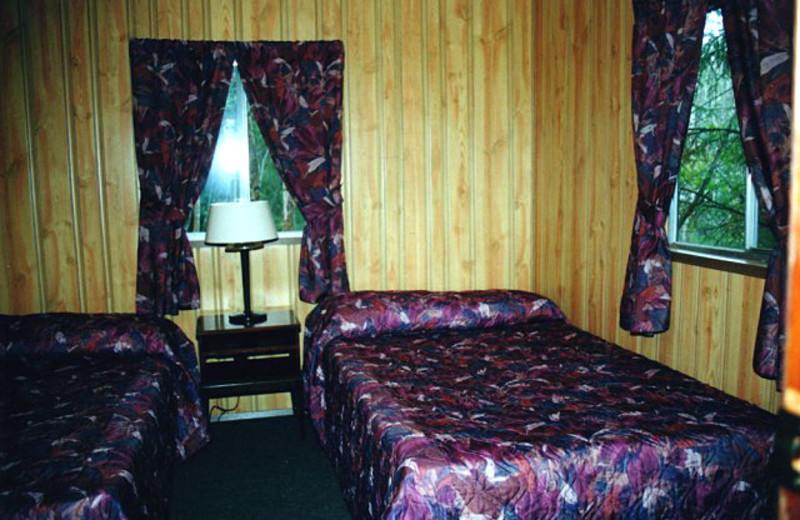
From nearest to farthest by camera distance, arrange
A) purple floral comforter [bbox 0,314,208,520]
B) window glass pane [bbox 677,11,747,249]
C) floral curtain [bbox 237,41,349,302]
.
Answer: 1. purple floral comforter [bbox 0,314,208,520]
2. window glass pane [bbox 677,11,747,249]
3. floral curtain [bbox 237,41,349,302]

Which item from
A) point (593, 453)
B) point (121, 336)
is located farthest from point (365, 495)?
point (121, 336)

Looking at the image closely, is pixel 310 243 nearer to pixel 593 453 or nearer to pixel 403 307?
pixel 403 307

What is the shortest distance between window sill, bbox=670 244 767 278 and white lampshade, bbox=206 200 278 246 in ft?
6.27

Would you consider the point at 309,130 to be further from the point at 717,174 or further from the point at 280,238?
the point at 717,174

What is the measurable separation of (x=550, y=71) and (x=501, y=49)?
1.13 feet

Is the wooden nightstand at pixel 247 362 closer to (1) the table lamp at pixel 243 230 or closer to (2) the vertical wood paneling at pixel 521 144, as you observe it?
(1) the table lamp at pixel 243 230

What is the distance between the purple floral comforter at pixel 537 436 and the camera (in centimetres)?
164

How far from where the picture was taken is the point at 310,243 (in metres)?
3.42

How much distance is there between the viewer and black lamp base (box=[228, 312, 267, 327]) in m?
3.18

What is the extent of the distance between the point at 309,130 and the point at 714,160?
2.00 metres

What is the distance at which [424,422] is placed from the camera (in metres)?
1.91

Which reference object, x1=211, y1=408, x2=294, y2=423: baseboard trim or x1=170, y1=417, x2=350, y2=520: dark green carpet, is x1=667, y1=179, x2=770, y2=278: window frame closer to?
x1=170, y1=417, x2=350, y2=520: dark green carpet

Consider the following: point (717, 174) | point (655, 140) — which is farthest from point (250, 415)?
point (717, 174)

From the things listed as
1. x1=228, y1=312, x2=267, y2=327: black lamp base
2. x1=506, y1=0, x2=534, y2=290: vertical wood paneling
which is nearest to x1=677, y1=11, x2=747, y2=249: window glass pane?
x1=506, y1=0, x2=534, y2=290: vertical wood paneling
